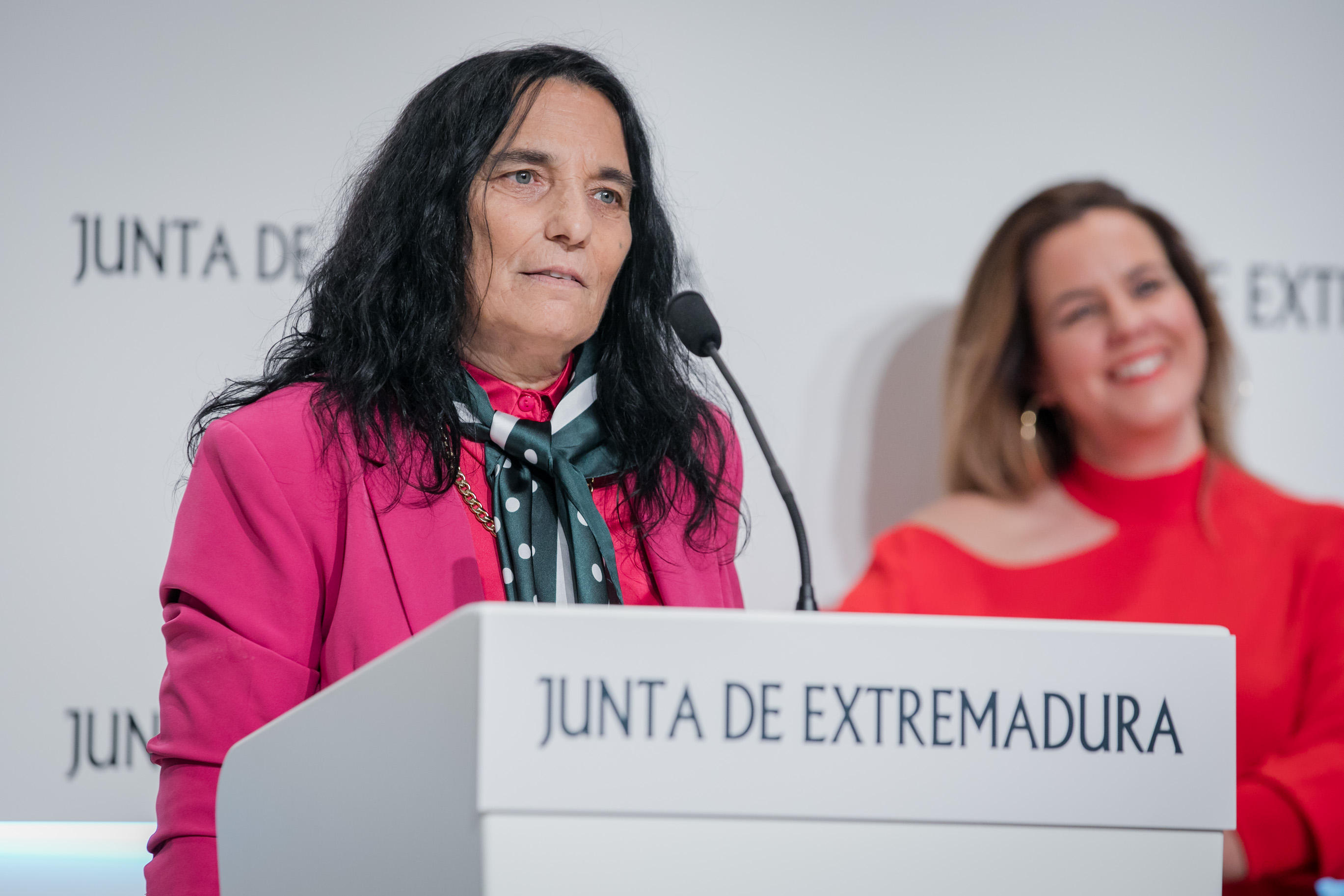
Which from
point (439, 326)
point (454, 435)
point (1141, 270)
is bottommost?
point (454, 435)

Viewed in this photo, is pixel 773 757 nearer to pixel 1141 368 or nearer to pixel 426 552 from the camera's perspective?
pixel 426 552

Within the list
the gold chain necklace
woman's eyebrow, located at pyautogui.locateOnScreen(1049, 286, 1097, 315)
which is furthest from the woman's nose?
woman's eyebrow, located at pyautogui.locateOnScreen(1049, 286, 1097, 315)

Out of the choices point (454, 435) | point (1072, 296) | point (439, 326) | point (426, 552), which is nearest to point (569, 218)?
point (439, 326)

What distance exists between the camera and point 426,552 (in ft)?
3.92

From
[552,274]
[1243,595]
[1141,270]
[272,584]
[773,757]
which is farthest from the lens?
[1141,270]

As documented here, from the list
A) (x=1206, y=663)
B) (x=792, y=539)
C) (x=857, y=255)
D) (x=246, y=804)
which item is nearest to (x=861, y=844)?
(x=1206, y=663)

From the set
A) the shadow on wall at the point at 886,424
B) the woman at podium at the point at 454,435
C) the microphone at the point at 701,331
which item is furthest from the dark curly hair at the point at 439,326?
the shadow on wall at the point at 886,424

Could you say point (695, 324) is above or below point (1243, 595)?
above

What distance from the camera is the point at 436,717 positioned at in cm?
65

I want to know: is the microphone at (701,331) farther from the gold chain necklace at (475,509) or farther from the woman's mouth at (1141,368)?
the woman's mouth at (1141,368)

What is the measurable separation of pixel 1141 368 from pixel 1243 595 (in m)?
0.44

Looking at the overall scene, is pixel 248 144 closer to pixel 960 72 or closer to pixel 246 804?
pixel 960 72

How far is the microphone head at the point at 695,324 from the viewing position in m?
1.26

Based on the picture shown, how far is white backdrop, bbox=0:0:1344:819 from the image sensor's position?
1.88 meters
